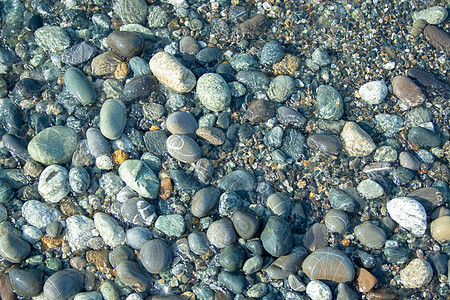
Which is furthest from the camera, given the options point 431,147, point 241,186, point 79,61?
point 79,61

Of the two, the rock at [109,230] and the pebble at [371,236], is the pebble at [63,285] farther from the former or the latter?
the pebble at [371,236]

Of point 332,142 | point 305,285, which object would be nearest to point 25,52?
point 332,142

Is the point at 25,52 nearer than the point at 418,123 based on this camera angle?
No

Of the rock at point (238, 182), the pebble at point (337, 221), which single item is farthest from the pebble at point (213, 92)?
the pebble at point (337, 221)

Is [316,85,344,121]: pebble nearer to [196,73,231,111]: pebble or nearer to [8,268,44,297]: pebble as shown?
[196,73,231,111]: pebble

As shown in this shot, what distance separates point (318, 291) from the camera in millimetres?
2627

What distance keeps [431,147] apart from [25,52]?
3.97 meters

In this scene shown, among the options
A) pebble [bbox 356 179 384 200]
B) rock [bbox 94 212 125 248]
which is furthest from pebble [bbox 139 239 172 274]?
pebble [bbox 356 179 384 200]

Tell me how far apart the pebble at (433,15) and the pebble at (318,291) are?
9.52 feet

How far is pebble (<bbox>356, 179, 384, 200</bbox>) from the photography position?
9.73 ft

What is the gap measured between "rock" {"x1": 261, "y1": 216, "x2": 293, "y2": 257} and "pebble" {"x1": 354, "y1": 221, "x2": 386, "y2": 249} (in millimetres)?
583

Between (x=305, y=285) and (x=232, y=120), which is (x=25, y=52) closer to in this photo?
(x=232, y=120)

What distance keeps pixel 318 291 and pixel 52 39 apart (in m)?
3.34

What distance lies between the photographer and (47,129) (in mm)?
3137
